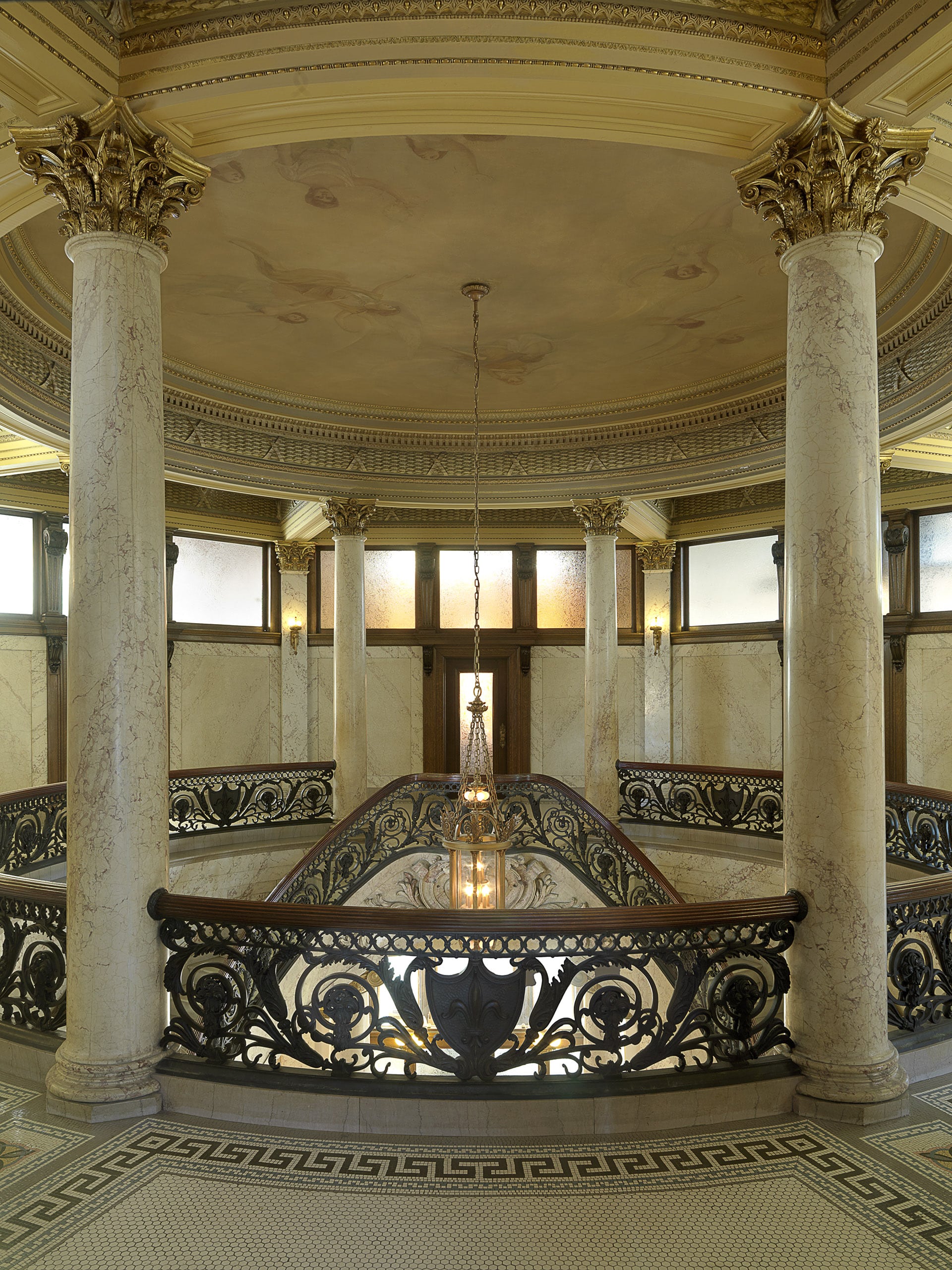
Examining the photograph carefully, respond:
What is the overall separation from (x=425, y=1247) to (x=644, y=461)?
885 cm

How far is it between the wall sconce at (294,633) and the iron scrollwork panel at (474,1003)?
10.0 metres

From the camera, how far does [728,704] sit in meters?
13.4

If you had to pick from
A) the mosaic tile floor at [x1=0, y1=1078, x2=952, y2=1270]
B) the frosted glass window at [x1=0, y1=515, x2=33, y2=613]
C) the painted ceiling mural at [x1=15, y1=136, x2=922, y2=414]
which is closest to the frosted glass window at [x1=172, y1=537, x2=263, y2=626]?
the frosted glass window at [x1=0, y1=515, x2=33, y2=613]

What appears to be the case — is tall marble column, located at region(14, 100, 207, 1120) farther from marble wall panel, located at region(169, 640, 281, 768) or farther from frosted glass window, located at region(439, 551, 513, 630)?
frosted glass window, located at region(439, 551, 513, 630)

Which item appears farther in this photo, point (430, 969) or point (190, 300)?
point (190, 300)

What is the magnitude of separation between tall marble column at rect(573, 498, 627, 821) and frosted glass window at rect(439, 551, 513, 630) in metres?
3.39

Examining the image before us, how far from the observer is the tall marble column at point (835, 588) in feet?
12.9

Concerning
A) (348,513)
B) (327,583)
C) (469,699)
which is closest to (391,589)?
(327,583)

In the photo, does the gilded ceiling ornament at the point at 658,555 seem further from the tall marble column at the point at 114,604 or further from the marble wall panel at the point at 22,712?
the tall marble column at the point at 114,604

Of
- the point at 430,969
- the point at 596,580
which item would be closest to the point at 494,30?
the point at 430,969

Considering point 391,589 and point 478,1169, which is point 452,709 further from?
point 478,1169

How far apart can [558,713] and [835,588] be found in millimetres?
10219

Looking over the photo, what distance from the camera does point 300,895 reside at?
7.83 meters

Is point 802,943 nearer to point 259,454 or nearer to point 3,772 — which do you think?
point 259,454
